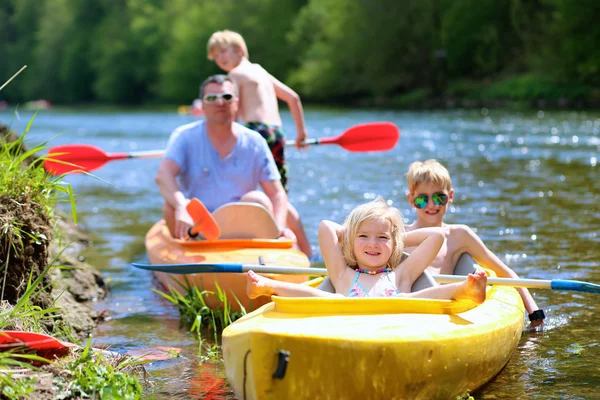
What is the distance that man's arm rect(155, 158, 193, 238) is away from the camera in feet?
18.6

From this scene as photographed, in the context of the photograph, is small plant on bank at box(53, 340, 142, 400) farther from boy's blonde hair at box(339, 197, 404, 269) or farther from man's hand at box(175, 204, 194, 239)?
man's hand at box(175, 204, 194, 239)

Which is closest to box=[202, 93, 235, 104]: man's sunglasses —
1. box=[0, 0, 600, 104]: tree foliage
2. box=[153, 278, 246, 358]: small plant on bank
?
box=[153, 278, 246, 358]: small plant on bank

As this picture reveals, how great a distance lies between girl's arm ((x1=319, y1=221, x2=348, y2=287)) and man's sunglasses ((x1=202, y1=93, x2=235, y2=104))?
6.59ft

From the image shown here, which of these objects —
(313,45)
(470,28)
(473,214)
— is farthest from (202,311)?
(313,45)

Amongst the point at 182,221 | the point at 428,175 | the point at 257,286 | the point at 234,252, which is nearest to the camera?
the point at 257,286

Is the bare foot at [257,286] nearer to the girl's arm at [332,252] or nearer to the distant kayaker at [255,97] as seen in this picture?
the girl's arm at [332,252]

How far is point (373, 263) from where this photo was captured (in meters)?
3.85

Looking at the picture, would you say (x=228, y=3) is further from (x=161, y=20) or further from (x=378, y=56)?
(x=378, y=56)

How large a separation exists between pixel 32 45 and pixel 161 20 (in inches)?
694

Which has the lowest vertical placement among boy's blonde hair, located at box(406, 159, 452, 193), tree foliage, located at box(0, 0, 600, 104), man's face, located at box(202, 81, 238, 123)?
boy's blonde hair, located at box(406, 159, 452, 193)

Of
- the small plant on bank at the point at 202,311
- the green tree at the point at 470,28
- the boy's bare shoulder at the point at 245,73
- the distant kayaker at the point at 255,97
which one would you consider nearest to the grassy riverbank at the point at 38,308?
the small plant on bank at the point at 202,311

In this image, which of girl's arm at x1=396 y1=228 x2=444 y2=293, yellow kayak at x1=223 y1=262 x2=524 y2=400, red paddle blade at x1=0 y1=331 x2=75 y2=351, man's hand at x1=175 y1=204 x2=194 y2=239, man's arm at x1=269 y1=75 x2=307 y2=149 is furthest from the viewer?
man's arm at x1=269 y1=75 x2=307 y2=149

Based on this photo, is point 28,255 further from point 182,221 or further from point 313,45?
point 313,45

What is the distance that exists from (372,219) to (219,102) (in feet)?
7.70
